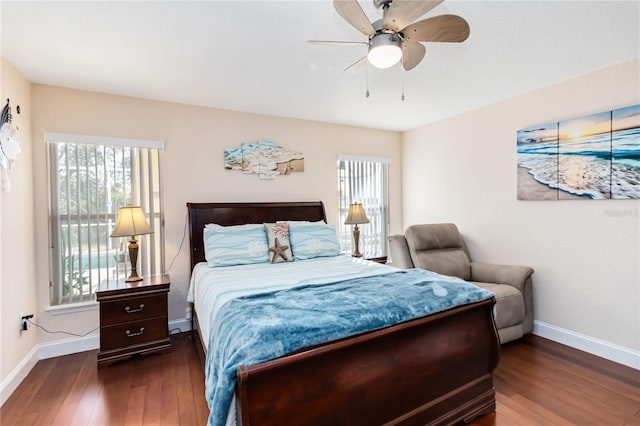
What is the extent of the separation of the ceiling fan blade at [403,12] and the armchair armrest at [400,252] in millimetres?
2384

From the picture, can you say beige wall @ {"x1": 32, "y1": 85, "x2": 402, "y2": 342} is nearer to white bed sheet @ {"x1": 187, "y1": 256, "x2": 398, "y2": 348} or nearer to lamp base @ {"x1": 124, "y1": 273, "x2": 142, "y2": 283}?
lamp base @ {"x1": 124, "y1": 273, "x2": 142, "y2": 283}

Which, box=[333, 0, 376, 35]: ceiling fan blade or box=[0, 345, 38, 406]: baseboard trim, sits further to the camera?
box=[0, 345, 38, 406]: baseboard trim

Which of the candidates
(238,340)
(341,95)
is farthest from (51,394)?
(341,95)

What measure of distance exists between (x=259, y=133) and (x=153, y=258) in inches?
71.2

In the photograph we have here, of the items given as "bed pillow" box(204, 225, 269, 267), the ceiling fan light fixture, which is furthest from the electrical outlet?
the ceiling fan light fixture

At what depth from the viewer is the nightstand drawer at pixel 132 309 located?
2.58 meters

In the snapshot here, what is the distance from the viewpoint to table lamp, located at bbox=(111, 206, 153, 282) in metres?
2.67

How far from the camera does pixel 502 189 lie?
338 centimetres

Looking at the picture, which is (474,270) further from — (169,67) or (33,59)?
(33,59)

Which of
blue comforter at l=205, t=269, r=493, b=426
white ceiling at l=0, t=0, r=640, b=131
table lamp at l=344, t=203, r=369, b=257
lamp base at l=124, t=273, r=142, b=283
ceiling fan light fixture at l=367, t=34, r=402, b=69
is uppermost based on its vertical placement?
white ceiling at l=0, t=0, r=640, b=131

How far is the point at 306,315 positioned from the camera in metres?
→ 1.51

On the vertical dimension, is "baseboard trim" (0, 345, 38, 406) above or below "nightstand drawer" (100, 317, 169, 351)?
below

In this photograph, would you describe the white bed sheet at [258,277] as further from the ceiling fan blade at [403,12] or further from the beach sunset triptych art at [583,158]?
the beach sunset triptych art at [583,158]

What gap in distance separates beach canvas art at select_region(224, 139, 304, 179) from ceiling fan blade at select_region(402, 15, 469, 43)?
7.71 ft
